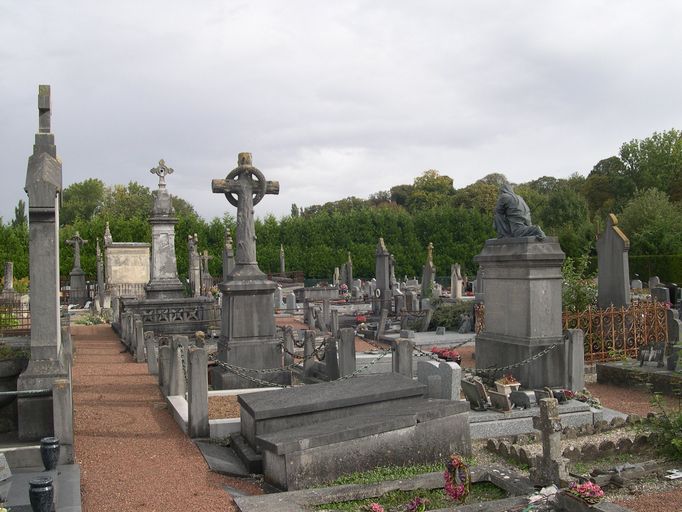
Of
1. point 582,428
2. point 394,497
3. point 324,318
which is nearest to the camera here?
point 394,497

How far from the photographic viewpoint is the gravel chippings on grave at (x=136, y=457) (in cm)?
583

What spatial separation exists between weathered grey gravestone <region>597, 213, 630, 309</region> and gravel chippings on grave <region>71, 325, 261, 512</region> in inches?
412

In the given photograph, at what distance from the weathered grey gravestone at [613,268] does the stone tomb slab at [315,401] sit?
9.05 meters

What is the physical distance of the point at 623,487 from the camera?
19.8 ft

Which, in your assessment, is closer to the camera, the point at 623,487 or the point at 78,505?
the point at 78,505

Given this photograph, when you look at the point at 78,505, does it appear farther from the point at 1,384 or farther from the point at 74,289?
the point at 74,289

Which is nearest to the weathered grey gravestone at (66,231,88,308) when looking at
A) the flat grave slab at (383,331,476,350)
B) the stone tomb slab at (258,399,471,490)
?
the flat grave slab at (383,331,476,350)

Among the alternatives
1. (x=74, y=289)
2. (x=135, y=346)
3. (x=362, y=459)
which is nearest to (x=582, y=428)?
(x=362, y=459)

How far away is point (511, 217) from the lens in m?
11.0

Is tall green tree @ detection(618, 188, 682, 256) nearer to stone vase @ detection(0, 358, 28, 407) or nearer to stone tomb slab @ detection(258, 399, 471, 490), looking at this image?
stone tomb slab @ detection(258, 399, 471, 490)

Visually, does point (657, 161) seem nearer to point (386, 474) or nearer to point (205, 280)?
point (205, 280)

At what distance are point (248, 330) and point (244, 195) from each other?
8.25 feet

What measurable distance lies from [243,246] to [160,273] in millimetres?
10029

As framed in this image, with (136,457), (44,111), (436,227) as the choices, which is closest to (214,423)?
(136,457)
